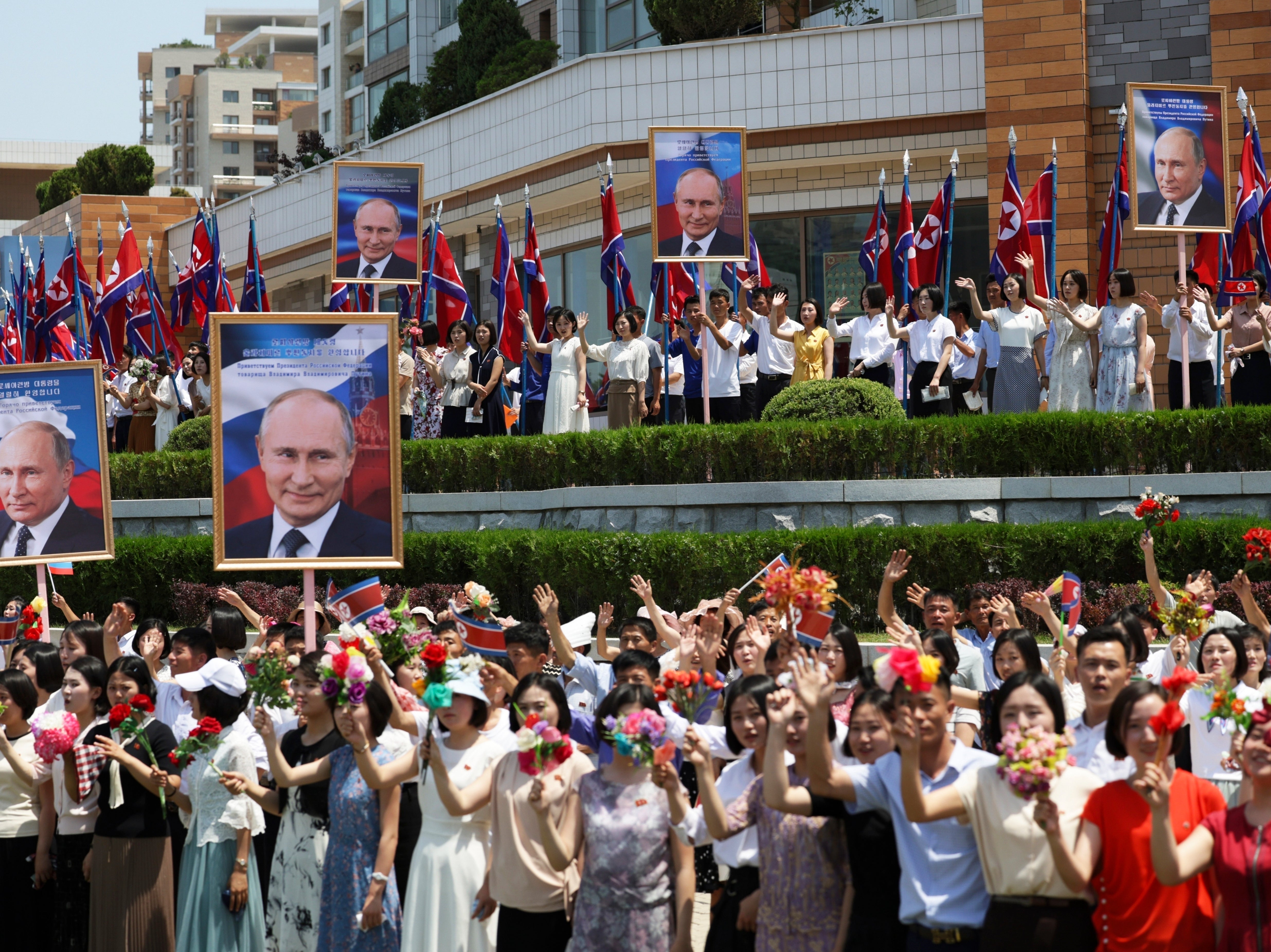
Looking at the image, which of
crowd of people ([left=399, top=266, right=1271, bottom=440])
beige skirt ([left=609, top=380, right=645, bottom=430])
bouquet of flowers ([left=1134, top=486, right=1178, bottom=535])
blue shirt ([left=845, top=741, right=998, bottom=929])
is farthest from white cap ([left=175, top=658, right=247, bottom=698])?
beige skirt ([left=609, top=380, right=645, bottom=430])

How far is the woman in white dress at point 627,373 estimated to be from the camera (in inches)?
620

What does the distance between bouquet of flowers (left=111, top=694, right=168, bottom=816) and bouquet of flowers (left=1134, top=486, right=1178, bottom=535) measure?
Answer: 5.63 m

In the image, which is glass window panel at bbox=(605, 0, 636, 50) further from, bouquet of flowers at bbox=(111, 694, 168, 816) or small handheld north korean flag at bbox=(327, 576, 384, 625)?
bouquet of flowers at bbox=(111, 694, 168, 816)

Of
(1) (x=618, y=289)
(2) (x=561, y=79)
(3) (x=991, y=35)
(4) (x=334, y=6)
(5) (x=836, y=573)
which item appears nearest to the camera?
(5) (x=836, y=573)

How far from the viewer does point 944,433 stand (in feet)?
39.2

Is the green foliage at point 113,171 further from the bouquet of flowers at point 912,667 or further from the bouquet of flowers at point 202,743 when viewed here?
the bouquet of flowers at point 912,667

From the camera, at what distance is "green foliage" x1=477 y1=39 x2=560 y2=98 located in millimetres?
27641

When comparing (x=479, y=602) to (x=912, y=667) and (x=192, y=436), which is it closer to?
(x=912, y=667)

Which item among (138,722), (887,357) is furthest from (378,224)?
(138,722)

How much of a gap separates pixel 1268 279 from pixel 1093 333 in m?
2.60

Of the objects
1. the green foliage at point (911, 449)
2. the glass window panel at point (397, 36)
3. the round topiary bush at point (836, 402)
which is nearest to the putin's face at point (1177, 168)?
the green foliage at point (911, 449)

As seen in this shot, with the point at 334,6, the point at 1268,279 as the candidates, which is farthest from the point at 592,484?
the point at 334,6

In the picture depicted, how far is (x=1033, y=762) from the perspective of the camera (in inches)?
176

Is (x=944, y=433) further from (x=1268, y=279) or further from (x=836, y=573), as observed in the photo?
(x=1268, y=279)
